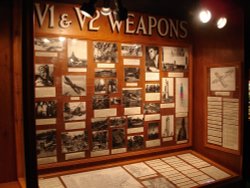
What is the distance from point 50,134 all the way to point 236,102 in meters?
2.13

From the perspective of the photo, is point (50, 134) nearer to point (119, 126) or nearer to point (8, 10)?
point (119, 126)

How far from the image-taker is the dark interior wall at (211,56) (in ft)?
9.96

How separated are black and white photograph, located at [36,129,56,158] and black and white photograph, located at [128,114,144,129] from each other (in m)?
0.93

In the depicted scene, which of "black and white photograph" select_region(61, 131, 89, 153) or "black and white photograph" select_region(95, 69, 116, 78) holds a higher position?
"black and white photograph" select_region(95, 69, 116, 78)

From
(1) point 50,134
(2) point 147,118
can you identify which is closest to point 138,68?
(2) point 147,118

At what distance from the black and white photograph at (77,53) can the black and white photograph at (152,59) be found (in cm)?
82

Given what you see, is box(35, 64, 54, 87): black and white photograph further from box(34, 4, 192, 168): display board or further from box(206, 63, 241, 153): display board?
box(206, 63, 241, 153): display board

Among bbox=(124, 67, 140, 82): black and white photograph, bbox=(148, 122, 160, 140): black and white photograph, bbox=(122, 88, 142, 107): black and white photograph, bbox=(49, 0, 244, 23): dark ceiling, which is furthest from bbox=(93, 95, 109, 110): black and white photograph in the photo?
bbox=(49, 0, 244, 23): dark ceiling

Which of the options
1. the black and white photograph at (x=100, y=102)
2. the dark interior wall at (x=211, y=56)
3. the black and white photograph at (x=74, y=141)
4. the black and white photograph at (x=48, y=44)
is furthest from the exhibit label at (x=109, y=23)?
the black and white photograph at (x=74, y=141)

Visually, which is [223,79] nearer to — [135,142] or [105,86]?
[135,142]

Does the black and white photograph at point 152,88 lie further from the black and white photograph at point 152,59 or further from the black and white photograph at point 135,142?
the black and white photograph at point 135,142

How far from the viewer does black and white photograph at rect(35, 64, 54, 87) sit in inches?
105

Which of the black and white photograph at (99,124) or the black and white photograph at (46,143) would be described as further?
the black and white photograph at (99,124)

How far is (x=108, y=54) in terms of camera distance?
3.03m
